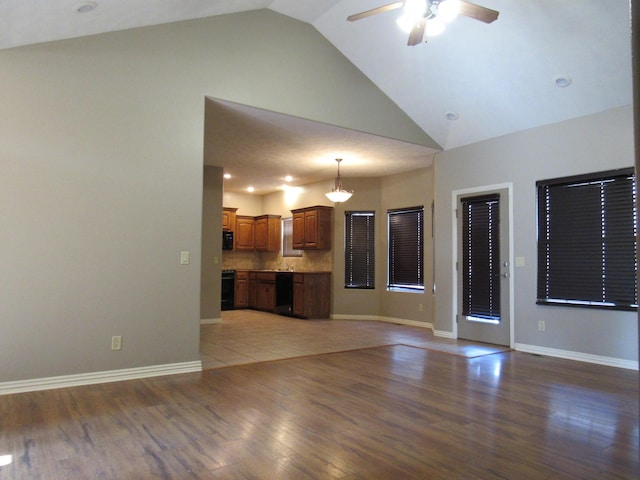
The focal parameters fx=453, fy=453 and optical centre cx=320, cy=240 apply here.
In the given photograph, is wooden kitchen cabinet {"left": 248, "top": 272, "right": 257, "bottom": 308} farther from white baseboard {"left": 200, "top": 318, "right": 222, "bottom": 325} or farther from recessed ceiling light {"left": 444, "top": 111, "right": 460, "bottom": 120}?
recessed ceiling light {"left": 444, "top": 111, "right": 460, "bottom": 120}

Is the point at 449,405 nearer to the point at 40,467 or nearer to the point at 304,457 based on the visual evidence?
the point at 304,457

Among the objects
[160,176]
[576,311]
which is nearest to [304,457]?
[160,176]

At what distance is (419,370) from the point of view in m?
4.69

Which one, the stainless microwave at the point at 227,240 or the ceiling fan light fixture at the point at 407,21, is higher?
the ceiling fan light fixture at the point at 407,21

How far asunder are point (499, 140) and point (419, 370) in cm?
331

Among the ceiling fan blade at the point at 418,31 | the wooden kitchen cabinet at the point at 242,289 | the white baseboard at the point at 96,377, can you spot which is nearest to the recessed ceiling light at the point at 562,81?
the ceiling fan blade at the point at 418,31

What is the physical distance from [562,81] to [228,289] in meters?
7.52

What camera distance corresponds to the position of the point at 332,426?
308 cm

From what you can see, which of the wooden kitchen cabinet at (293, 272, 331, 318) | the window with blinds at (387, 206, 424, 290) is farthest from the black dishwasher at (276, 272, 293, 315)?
the window with blinds at (387, 206, 424, 290)

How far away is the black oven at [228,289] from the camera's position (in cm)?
998

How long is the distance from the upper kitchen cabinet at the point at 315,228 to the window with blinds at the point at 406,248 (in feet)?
4.20

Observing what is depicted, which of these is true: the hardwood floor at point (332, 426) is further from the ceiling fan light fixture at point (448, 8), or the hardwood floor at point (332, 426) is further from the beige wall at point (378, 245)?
the beige wall at point (378, 245)

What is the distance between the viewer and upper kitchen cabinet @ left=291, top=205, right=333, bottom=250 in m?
9.13

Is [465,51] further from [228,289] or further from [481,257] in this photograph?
[228,289]
